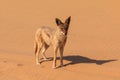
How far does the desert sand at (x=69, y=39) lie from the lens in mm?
10844

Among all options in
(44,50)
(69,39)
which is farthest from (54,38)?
(69,39)

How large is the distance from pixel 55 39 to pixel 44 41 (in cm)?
83

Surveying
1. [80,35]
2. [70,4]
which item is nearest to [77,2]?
[70,4]

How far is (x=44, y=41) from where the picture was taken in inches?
469

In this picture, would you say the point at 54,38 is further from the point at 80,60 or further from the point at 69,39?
the point at 69,39

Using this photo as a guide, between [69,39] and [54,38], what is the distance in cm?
582

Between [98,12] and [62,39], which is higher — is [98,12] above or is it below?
above

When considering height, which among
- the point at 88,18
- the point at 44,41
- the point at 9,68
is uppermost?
the point at 88,18

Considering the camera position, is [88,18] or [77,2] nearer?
[88,18]

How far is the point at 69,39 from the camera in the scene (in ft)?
55.8

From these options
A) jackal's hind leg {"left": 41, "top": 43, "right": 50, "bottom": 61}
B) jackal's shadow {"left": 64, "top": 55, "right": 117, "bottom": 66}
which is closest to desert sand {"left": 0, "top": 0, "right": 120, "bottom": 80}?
jackal's shadow {"left": 64, "top": 55, "right": 117, "bottom": 66}

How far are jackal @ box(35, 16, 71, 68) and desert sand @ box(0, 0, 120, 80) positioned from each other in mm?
471

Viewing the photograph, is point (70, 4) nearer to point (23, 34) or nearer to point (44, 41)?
point (23, 34)

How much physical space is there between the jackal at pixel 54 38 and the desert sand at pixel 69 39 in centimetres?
47
